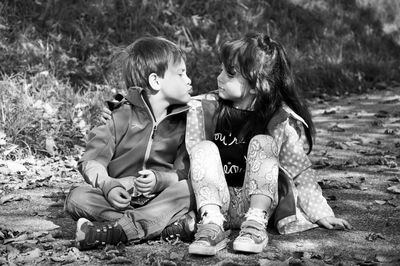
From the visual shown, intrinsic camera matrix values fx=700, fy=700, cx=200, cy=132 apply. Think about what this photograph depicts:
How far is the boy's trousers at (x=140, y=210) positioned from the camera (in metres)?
3.66

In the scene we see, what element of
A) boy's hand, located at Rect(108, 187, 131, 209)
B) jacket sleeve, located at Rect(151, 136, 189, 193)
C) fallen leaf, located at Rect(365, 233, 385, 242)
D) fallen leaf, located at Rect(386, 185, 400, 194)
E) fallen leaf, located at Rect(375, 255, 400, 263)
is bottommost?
fallen leaf, located at Rect(386, 185, 400, 194)

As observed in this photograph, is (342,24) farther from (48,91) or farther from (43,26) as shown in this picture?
(48,91)

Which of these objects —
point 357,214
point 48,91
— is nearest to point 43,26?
point 48,91

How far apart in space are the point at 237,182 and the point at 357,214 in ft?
2.70

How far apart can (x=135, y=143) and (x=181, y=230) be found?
0.58m

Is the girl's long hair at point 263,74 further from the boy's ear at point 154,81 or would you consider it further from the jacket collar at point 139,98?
the boy's ear at point 154,81

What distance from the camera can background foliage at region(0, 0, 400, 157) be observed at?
630cm

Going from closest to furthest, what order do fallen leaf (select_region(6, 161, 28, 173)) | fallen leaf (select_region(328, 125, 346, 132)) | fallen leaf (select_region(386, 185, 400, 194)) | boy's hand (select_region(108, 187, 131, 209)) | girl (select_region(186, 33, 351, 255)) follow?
boy's hand (select_region(108, 187, 131, 209)), girl (select_region(186, 33, 351, 255)), fallen leaf (select_region(386, 185, 400, 194)), fallen leaf (select_region(6, 161, 28, 173)), fallen leaf (select_region(328, 125, 346, 132))

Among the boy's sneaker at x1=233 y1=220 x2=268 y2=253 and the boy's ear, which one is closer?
Answer: the boy's sneaker at x1=233 y1=220 x2=268 y2=253

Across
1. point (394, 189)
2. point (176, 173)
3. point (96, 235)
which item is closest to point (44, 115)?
point (176, 173)

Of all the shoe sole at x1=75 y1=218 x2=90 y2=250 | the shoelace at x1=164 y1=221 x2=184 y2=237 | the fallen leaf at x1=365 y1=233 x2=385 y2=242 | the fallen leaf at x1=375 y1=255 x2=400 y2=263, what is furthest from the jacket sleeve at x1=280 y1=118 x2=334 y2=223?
the shoe sole at x1=75 y1=218 x2=90 y2=250

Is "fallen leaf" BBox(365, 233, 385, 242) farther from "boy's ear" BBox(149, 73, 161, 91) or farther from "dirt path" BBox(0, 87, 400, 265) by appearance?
"boy's ear" BBox(149, 73, 161, 91)

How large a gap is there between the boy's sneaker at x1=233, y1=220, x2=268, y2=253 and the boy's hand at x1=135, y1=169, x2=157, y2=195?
1.72ft

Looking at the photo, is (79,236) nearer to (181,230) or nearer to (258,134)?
(181,230)
